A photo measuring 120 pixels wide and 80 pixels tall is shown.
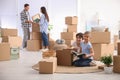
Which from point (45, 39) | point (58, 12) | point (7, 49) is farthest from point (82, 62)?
point (58, 12)

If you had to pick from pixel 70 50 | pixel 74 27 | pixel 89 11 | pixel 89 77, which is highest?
pixel 89 11

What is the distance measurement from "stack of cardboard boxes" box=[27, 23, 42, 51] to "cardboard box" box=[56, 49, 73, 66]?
301cm

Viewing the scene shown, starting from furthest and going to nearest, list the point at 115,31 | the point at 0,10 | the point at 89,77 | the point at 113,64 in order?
the point at 0,10
the point at 115,31
the point at 113,64
the point at 89,77

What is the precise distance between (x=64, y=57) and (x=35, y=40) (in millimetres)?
3113

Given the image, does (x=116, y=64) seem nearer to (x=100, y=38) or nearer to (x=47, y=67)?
(x=47, y=67)

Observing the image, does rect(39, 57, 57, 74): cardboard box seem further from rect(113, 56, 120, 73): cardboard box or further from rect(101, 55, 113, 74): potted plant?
rect(113, 56, 120, 73): cardboard box

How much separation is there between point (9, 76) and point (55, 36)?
6.27 meters

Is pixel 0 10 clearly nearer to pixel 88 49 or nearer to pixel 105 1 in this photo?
pixel 105 1

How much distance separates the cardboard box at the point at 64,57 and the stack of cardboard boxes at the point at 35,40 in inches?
118

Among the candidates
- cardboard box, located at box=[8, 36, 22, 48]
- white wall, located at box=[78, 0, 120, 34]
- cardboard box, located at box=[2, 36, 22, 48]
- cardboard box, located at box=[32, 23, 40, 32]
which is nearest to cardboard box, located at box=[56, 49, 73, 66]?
cardboard box, located at box=[2, 36, 22, 48]

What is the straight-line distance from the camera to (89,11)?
33.2ft

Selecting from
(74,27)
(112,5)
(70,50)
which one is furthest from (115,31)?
(70,50)

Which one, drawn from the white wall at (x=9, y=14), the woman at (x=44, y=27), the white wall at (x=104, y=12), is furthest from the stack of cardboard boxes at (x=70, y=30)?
the white wall at (x=9, y=14)

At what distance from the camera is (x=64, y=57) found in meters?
5.16
